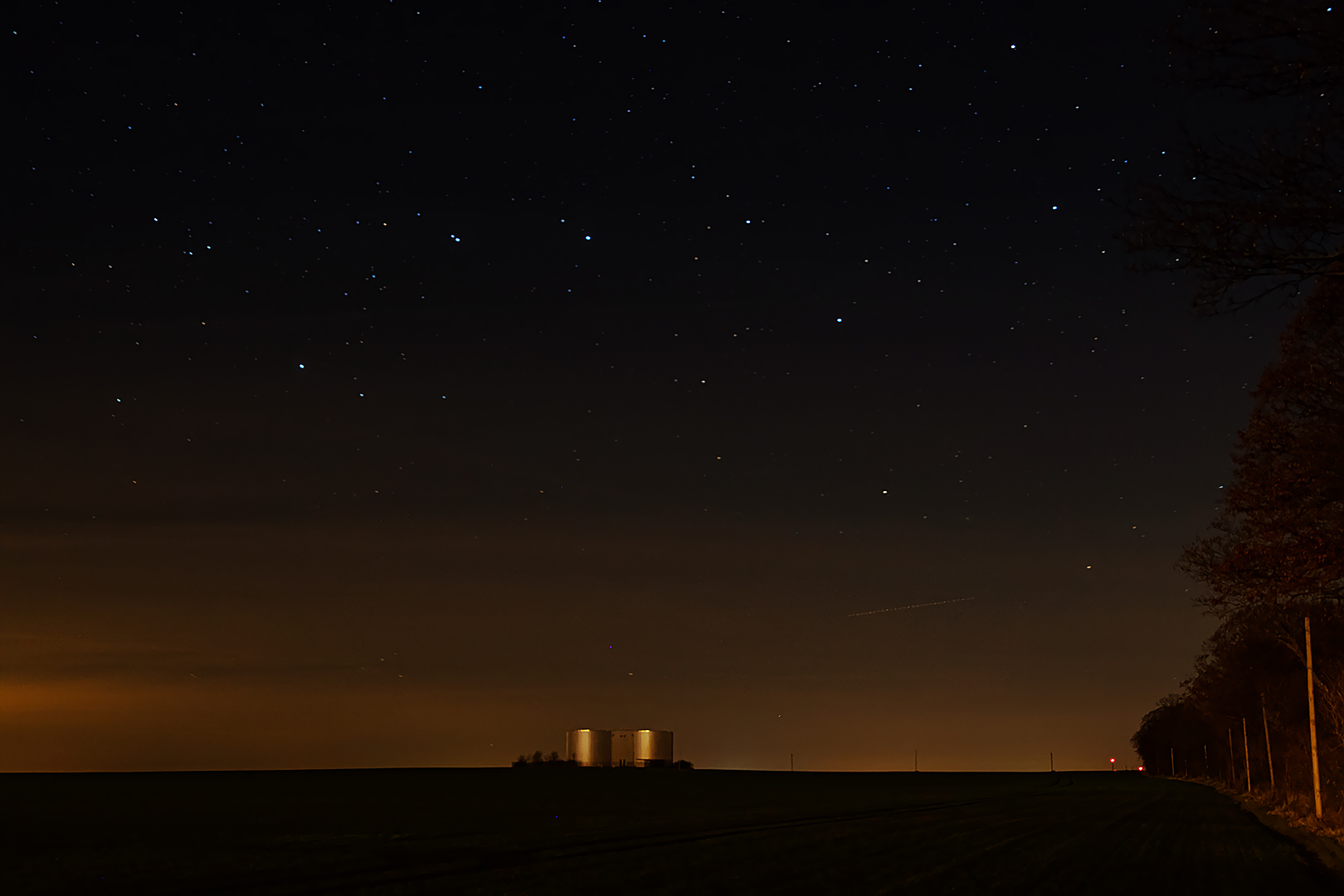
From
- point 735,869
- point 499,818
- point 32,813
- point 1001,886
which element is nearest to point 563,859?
point 735,869

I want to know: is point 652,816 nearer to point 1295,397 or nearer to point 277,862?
point 277,862

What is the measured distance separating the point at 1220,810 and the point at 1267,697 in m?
12.0

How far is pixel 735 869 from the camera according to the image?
2662cm

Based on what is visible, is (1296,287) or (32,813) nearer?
(1296,287)

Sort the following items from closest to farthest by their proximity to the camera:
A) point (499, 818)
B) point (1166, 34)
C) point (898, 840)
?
point (1166, 34)
point (898, 840)
point (499, 818)

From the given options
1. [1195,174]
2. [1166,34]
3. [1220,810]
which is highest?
[1166,34]

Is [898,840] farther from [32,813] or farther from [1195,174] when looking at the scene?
[32,813]

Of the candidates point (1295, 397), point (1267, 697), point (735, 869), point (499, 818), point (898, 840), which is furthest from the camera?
point (1267, 697)

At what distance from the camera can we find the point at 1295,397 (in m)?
20.9

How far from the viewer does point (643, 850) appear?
32.9 m

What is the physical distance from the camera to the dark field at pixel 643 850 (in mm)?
23781

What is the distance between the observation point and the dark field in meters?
23.8

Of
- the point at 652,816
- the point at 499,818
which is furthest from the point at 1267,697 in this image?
the point at 499,818

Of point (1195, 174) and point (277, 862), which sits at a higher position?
point (1195, 174)
